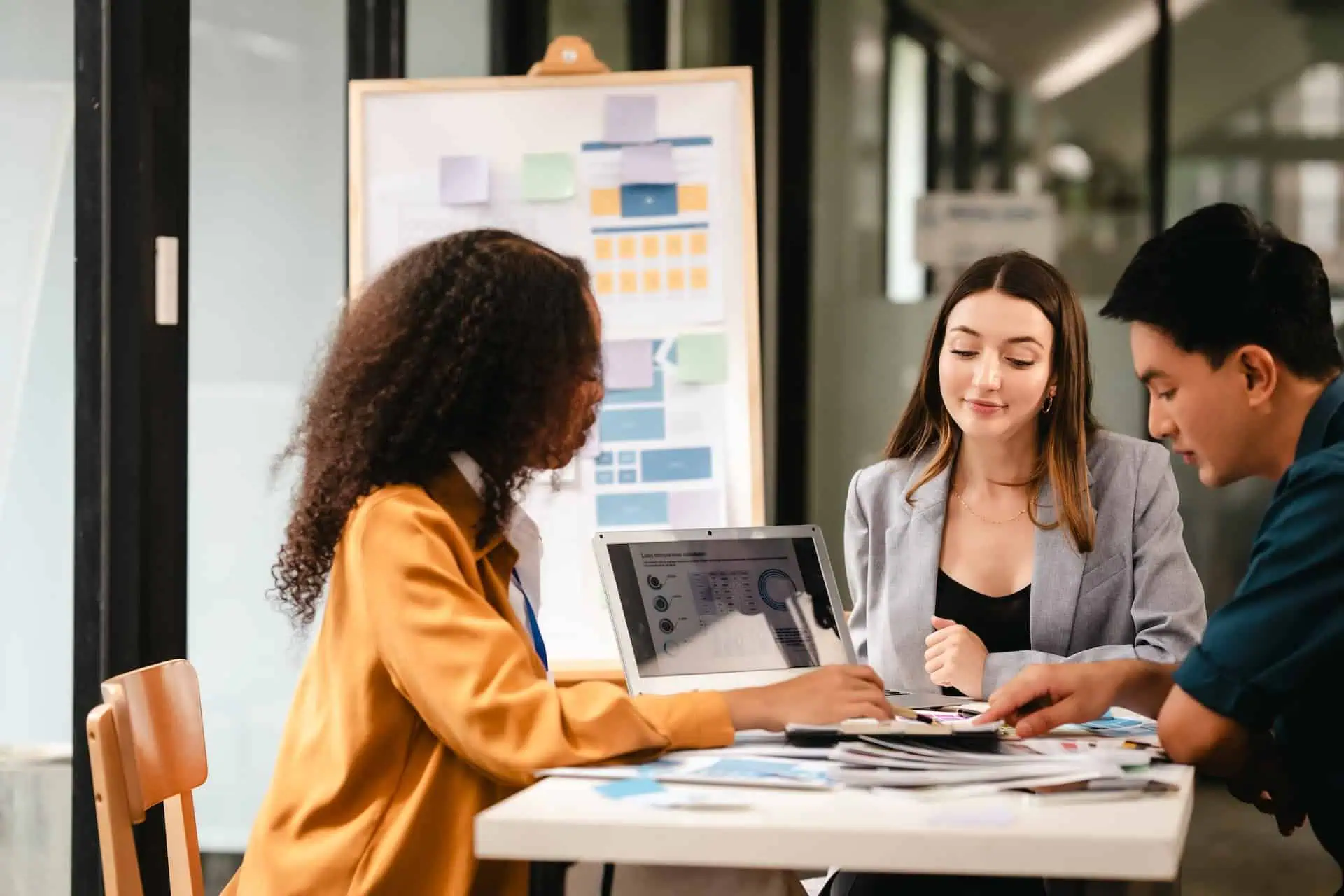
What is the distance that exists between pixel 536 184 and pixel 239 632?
110 cm

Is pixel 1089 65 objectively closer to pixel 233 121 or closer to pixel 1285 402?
pixel 233 121

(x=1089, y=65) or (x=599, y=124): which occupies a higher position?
(x=1089, y=65)

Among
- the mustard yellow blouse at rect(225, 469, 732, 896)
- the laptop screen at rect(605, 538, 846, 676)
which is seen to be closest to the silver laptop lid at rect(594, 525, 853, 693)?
the laptop screen at rect(605, 538, 846, 676)

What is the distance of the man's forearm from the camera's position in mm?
1636

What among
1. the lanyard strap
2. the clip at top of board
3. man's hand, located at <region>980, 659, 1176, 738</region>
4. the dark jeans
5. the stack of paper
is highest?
the clip at top of board

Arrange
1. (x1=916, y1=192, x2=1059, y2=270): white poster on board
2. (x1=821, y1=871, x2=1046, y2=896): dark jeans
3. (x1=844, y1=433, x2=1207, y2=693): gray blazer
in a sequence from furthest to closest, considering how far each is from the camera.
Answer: (x1=916, y1=192, x2=1059, y2=270): white poster on board < (x1=844, y1=433, x2=1207, y2=693): gray blazer < (x1=821, y1=871, x2=1046, y2=896): dark jeans

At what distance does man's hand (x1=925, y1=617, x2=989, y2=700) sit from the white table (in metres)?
0.68

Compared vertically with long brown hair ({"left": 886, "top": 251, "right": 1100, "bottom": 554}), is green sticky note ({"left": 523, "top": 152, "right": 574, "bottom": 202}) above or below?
above

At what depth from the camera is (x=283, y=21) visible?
10.4 ft

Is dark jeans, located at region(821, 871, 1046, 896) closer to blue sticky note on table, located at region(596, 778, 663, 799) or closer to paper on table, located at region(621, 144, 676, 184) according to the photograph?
blue sticky note on table, located at region(596, 778, 663, 799)

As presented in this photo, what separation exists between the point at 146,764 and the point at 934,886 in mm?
951

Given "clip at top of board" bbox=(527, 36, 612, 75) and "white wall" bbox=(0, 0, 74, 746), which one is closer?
"white wall" bbox=(0, 0, 74, 746)

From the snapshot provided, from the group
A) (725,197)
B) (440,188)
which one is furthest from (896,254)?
(440,188)

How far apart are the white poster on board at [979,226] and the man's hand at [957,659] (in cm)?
225
